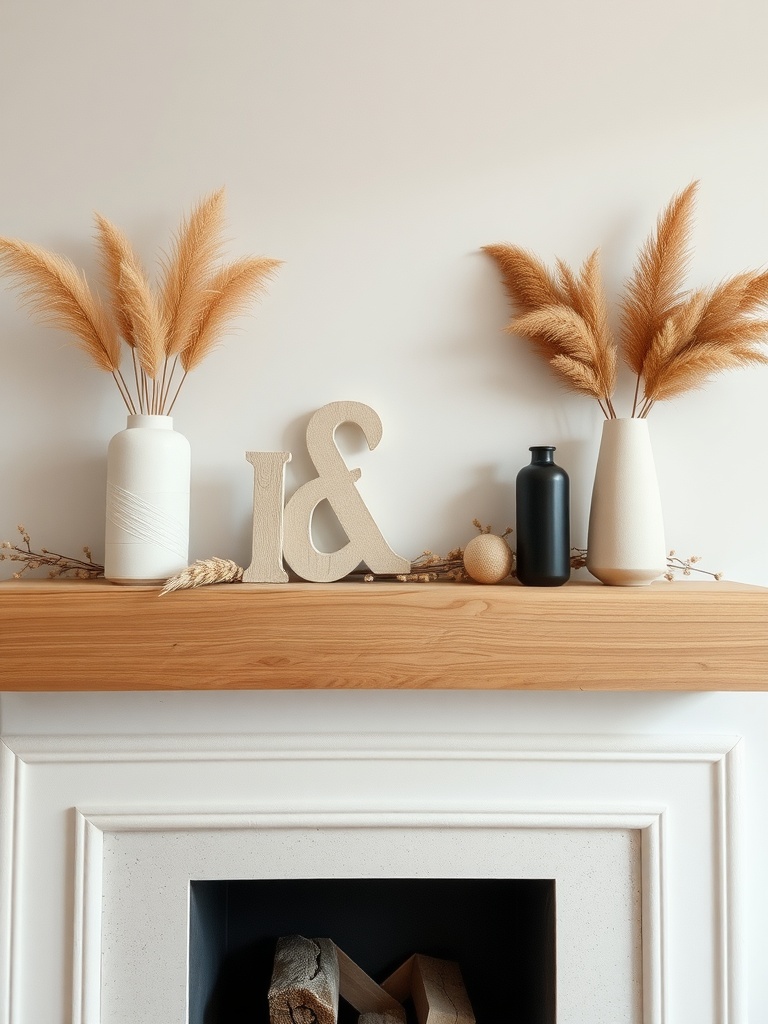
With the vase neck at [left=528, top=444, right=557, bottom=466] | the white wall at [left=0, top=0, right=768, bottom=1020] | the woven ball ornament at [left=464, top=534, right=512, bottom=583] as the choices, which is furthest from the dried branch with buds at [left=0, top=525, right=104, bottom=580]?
the vase neck at [left=528, top=444, right=557, bottom=466]

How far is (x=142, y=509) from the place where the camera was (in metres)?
1.19

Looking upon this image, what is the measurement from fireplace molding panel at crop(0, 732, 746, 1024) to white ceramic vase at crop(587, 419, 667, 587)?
0.95 feet

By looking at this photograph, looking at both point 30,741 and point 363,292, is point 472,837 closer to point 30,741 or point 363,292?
point 30,741

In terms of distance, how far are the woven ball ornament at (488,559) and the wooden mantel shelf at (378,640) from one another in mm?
108

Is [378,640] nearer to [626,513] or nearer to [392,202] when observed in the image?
[626,513]

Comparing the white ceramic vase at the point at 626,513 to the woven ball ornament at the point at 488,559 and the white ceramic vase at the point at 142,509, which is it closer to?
the woven ball ornament at the point at 488,559

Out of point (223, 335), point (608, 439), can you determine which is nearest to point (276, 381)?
point (223, 335)

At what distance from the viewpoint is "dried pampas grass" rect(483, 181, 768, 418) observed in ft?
4.06

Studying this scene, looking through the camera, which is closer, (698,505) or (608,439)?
(608,439)

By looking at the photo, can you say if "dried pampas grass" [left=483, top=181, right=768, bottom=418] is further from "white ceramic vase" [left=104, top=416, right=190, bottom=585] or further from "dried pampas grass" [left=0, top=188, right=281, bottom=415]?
"white ceramic vase" [left=104, top=416, right=190, bottom=585]

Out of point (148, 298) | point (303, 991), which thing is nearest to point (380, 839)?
point (303, 991)

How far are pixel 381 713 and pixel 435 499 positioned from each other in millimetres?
370

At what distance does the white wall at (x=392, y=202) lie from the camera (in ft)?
4.38

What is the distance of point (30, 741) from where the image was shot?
1240mm
